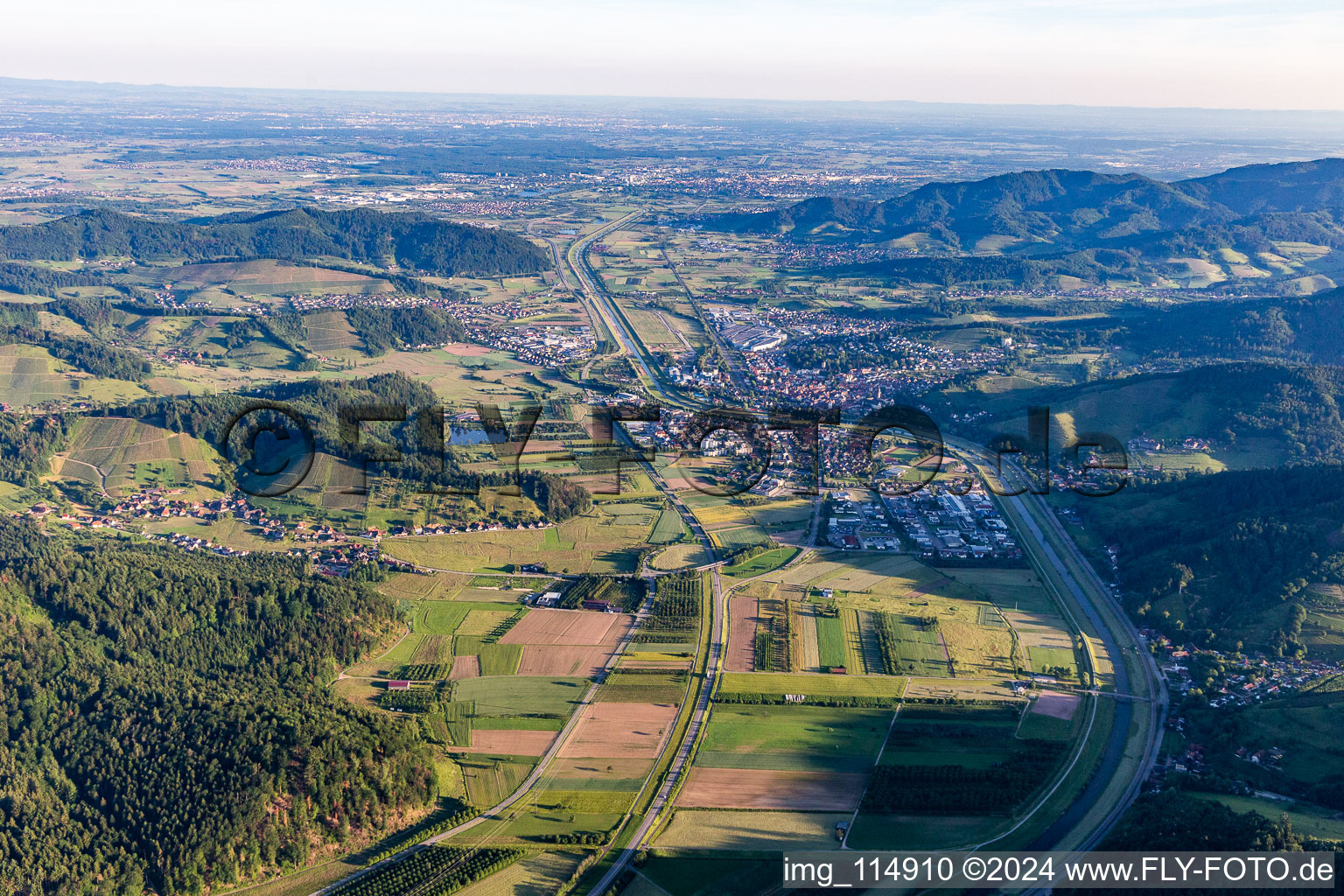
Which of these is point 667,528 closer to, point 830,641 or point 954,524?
point 830,641

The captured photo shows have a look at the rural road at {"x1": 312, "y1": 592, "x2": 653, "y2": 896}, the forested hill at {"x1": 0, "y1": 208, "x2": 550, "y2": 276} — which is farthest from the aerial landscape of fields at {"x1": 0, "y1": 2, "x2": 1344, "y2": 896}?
the forested hill at {"x1": 0, "y1": 208, "x2": 550, "y2": 276}

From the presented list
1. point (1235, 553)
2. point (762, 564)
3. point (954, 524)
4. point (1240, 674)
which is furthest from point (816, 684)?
point (1235, 553)

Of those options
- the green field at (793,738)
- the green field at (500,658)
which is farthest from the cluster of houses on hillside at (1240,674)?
the green field at (500,658)

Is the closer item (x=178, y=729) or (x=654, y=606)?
(x=178, y=729)

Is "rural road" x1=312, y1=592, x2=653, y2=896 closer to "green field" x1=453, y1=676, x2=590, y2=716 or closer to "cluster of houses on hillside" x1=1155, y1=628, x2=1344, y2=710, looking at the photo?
"green field" x1=453, y1=676, x2=590, y2=716

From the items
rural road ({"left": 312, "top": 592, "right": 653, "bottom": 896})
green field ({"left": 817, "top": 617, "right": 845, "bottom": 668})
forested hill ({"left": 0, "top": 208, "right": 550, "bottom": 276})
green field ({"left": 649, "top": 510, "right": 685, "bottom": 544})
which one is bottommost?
rural road ({"left": 312, "top": 592, "right": 653, "bottom": 896})

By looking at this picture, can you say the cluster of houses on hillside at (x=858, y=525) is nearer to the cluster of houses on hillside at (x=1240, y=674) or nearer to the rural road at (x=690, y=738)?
the rural road at (x=690, y=738)
